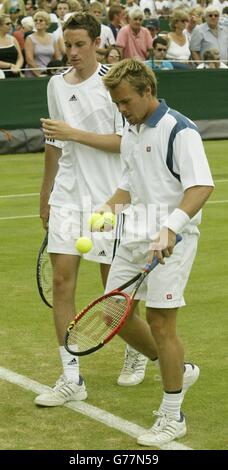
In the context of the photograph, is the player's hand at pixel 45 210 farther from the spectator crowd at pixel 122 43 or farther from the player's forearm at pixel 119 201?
the spectator crowd at pixel 122 43

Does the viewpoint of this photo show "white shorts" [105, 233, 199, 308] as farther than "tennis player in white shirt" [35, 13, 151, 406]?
No

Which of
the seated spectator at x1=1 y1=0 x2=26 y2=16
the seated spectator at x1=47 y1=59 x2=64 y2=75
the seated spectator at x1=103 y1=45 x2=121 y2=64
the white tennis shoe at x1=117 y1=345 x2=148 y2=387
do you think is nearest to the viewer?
the white tennis shoe at x1=117 y1=345 x2=148 y2=387

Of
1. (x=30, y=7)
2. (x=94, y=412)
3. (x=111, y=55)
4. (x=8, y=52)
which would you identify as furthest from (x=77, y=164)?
(x=30, y=7)

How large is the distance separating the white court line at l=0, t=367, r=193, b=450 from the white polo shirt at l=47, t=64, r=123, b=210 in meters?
1.21

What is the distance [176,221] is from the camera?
19.1ft

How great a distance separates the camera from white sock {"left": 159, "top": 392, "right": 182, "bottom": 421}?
20.0 ft

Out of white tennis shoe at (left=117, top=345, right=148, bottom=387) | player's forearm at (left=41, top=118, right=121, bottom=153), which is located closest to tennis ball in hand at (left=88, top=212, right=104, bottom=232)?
player's forearm at (left=41, top=118, right=121, bottom=153)

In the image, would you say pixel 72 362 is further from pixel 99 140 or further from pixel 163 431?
pixel 99 140

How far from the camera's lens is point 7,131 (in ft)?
65.2

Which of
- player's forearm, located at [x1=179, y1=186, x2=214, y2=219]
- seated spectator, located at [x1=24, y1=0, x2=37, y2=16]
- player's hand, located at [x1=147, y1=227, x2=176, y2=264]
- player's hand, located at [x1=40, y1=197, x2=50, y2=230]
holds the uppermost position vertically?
player's forearm, located at [x1=179, y1=186, x2=214, y2=219]

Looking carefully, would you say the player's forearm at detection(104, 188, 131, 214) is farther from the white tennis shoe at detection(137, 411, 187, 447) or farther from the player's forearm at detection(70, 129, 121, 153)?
the white tennis shoe at detection(137, 411, 187, 447)

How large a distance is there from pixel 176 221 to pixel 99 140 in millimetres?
1362

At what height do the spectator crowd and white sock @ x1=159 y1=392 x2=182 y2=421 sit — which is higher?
white sock @ x1=159 y1=392 x2=182 y2=421
